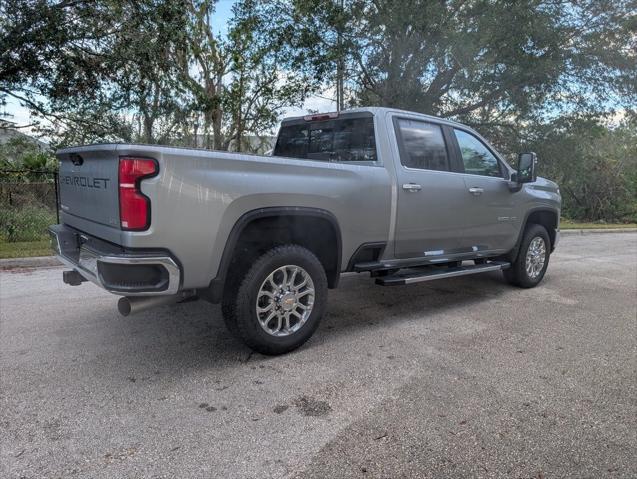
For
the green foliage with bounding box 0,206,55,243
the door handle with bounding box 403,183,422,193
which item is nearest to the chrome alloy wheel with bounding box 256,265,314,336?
the door handle with bounding box 403,183,422,193

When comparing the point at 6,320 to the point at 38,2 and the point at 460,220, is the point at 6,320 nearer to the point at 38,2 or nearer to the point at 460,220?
the point at 460,220

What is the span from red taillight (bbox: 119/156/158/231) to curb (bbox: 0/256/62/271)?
17.6ft

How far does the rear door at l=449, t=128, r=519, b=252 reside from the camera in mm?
5379

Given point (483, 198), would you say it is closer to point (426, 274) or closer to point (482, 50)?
point (426, 274)

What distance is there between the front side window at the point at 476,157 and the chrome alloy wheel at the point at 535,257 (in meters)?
1.21

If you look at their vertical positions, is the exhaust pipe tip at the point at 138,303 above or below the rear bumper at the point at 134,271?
below

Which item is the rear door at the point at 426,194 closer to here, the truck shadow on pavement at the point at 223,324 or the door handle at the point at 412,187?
the door handle at the point at 412,187

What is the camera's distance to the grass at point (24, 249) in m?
8.02

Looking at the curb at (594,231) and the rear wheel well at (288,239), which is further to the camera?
the curb at (594,231)

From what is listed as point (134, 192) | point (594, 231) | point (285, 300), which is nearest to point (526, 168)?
point (285, 300)

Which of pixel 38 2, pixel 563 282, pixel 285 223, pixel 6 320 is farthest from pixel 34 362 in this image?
pixel 38 2

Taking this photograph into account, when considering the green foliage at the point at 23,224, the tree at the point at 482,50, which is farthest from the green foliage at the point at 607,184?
the green foliage at the point at 23,224

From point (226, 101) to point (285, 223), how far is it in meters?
11.1

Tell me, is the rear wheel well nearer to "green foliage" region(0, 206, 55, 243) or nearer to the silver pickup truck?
the silver pickup truck
